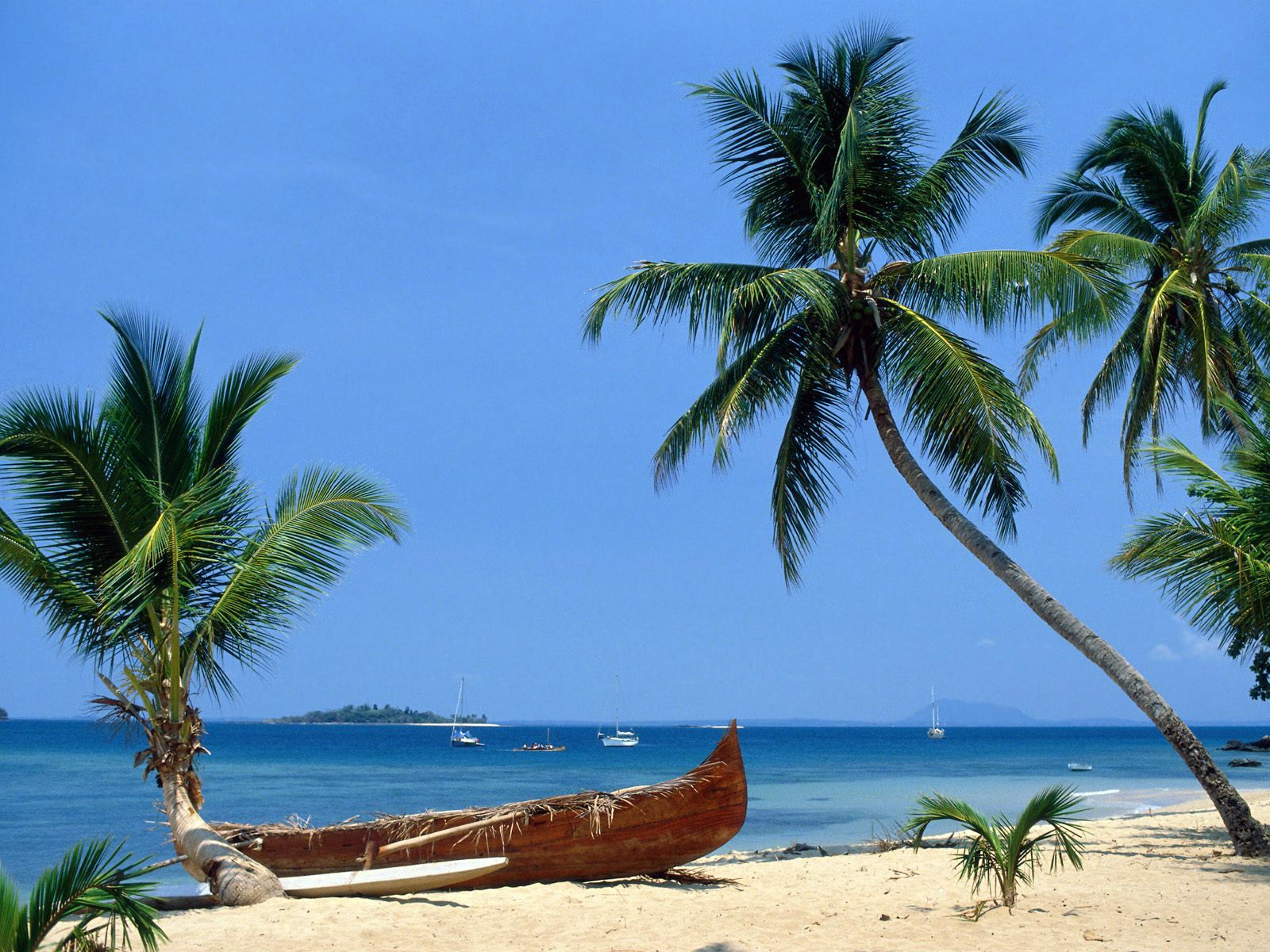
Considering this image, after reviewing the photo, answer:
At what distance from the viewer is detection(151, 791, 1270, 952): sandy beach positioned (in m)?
6.35

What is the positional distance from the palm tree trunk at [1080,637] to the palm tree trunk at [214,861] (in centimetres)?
763

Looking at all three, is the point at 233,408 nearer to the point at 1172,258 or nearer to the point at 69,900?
the point at 69,900

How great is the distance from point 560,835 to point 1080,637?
5.69 meters

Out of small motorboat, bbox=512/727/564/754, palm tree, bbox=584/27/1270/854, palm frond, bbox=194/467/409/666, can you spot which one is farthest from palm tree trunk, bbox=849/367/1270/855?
small motorboat, bbox=512/727/564/754

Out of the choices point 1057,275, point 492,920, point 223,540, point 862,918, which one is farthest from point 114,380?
point 1057,275

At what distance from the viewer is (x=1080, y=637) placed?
32.9ft

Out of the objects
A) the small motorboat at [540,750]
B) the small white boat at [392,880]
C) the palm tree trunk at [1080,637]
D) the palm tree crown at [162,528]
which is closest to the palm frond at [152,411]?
the palm tree crown at [162,528]

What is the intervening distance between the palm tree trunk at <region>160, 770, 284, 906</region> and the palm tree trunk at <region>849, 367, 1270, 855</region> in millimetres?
7632

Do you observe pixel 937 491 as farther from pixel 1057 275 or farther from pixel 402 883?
pixel 402 883

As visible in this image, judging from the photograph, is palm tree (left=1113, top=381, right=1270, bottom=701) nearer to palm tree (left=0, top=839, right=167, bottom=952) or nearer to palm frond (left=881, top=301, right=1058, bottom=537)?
palm frond (left=881, top=301, right=1058, bottom=537)

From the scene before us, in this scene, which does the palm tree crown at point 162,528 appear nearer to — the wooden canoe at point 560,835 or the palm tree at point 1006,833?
the wooden canoe at point 560,835

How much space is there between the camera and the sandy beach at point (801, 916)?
635cm

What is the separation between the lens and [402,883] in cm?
821

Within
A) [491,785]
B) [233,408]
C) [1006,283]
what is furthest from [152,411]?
[491,785]
